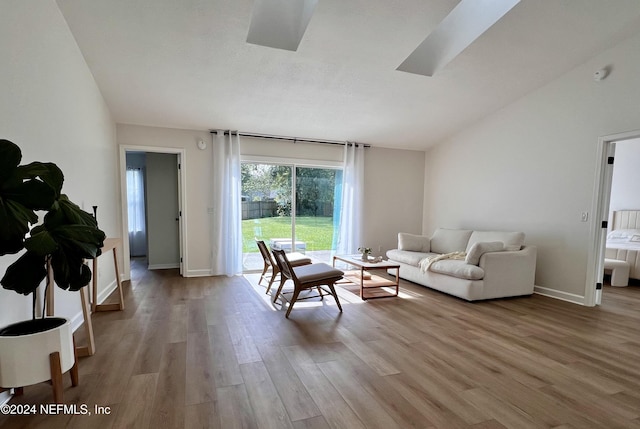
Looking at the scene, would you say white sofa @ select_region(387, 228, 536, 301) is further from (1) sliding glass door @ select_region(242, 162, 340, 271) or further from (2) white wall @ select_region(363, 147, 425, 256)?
(1) sliding glass door @ select_region(242, 162, 340, 271)

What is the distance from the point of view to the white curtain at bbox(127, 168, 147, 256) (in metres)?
6.22

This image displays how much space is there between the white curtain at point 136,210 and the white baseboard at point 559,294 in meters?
6.99

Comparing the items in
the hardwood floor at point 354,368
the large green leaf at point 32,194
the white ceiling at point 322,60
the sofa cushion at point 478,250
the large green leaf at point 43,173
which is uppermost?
the white ceiling at point 322,60

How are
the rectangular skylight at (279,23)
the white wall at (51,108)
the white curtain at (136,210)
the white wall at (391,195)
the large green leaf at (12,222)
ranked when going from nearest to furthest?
the large green leaf at (12,222)
the white wall at (51,108)
the rectangular skylight at (279,23)
the white wall at (391,195)
the white curtain at (136,210)

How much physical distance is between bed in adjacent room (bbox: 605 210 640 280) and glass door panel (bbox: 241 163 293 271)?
17.7ft

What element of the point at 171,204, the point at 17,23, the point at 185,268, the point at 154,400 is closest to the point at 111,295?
the point at 185,268

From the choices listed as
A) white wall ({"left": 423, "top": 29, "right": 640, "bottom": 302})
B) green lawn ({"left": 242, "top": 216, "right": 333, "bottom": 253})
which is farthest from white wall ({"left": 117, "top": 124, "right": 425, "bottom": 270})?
white wall ({"left": 423, "top": 29, "right": 640, "bottom": 302})

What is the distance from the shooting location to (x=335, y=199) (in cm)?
578

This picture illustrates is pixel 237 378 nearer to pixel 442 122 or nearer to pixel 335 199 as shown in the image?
pixel 335 199

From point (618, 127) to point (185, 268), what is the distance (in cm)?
595

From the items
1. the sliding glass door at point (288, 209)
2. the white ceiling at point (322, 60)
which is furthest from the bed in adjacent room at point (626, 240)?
the sliding glass door at point (288, 209)

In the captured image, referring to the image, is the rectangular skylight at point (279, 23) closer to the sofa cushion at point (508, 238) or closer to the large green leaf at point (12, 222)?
the large green leaf at point (12, 222)

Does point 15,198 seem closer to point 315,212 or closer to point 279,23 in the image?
point 279,23

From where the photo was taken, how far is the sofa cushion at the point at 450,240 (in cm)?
474
